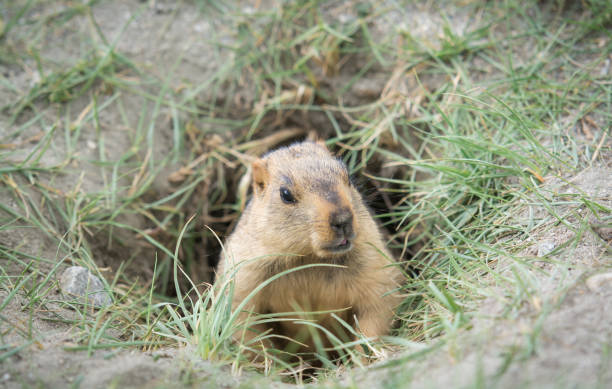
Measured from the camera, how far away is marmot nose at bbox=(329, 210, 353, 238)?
9.71ft

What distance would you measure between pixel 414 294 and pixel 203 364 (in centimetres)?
149

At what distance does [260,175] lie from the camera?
12.2 feet

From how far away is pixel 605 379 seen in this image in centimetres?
186

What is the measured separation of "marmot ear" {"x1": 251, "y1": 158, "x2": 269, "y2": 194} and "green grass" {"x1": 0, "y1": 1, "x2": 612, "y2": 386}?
0.66 m

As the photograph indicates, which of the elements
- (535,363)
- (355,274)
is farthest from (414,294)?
(535,363)

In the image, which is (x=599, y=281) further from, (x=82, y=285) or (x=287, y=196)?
(x=82, y=285)

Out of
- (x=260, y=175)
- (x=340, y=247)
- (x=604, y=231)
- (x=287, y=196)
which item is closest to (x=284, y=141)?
(x=260, y=175)

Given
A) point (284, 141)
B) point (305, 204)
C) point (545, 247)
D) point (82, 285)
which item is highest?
point (305, 204)

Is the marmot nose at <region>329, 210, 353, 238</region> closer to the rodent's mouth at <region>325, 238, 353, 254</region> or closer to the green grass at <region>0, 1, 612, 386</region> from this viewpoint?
the rodent's mouth at <region>325, 238, 353, 254</region>

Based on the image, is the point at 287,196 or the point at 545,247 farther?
the point at 287,196

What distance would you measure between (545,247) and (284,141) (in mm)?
3366

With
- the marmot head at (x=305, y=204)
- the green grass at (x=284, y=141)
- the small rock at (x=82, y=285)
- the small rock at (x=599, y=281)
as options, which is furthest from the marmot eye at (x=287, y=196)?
the small rock at (x=599, y=281)

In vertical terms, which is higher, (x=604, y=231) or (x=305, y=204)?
(x=305, y=204)

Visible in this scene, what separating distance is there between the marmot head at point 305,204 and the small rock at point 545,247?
3.63ft
